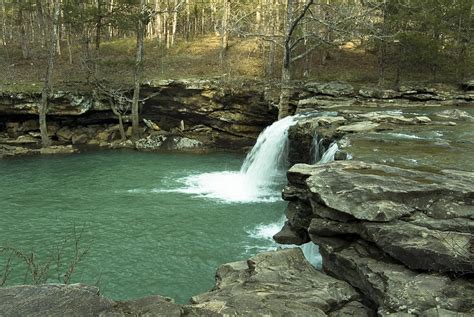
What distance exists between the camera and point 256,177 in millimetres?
17672

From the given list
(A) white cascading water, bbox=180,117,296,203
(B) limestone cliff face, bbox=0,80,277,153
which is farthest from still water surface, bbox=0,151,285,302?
(B) limestone cliff face, bbox=0,80,277,153

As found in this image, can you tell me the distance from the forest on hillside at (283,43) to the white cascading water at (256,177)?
4662 millimetres

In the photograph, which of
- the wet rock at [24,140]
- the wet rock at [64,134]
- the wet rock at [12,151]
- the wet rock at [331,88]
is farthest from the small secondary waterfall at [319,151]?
the wet rock at [24,140]

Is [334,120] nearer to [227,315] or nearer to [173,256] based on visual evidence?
[173,256]

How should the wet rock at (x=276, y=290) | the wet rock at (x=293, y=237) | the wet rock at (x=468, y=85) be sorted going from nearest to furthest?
the wet rock at (x=276, y=290), the wet rock at (x=293, y=237), the wet rock at (x=468, y=85)

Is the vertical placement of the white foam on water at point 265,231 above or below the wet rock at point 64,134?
below

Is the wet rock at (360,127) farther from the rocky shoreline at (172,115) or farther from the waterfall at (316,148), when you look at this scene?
the rocky shoreline at (172,115)

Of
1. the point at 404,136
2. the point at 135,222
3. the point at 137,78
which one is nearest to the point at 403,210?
the point at 404,136

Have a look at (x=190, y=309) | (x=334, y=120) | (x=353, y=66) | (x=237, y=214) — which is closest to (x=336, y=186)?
(x=190, y=309)

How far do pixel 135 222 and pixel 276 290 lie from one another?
26.1 ft

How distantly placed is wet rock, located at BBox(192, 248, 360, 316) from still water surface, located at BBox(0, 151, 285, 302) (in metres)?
2.31

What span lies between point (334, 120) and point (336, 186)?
8324 millimetres

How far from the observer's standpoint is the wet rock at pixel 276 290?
211 inches

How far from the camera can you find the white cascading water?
16.0 meters
